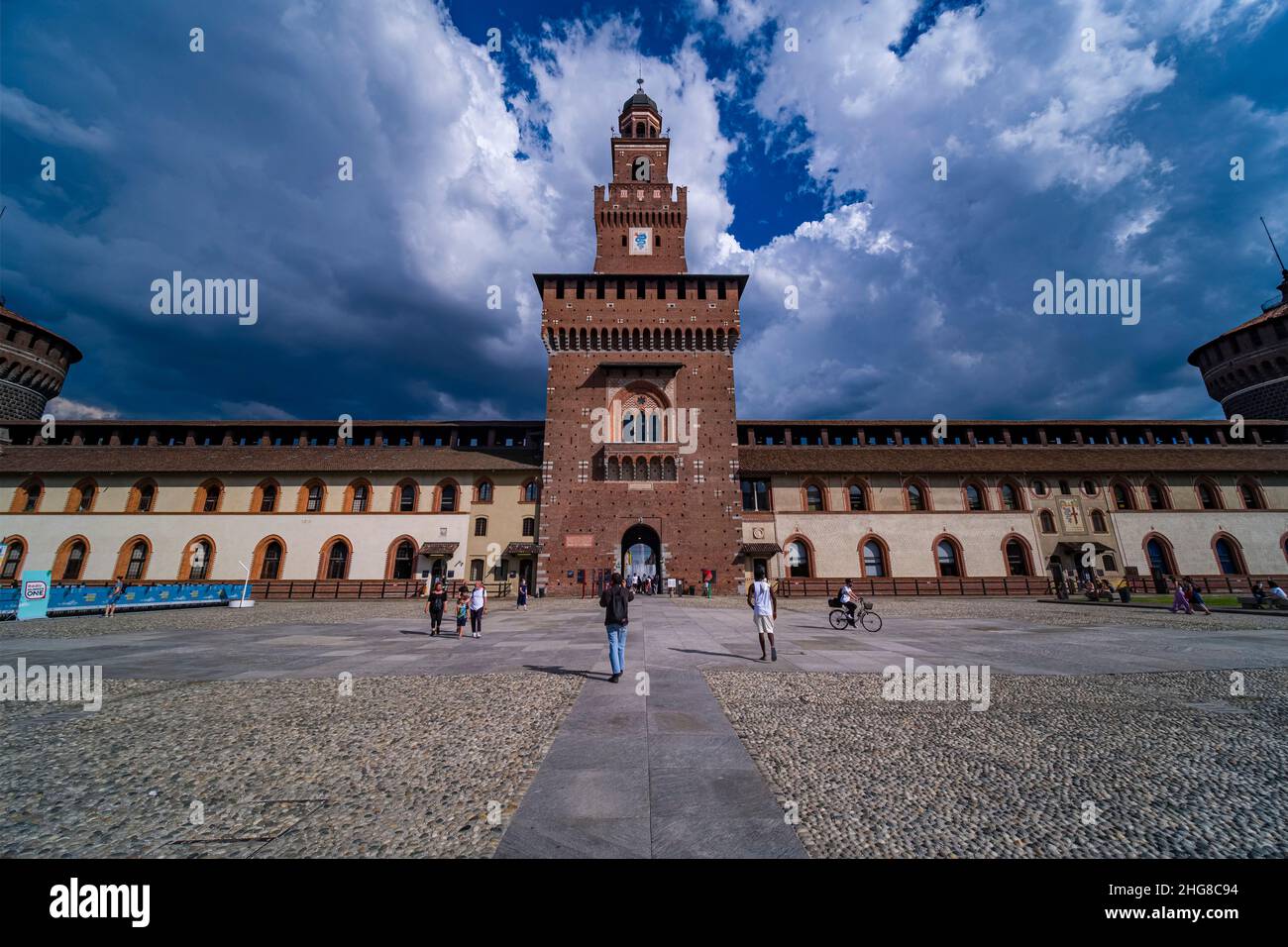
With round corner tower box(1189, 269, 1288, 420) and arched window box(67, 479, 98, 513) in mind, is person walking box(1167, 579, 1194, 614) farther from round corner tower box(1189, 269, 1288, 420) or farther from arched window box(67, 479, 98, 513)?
arched window box(67, 479, 98, 513)

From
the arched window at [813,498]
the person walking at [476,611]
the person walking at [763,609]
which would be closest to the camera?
the person walking at [763,609]

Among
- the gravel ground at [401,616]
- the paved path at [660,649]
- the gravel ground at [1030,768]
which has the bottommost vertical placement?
the gravel ground at [401,616]

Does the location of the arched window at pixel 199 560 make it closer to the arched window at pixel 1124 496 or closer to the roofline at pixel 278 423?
the roofline at pixel 278 423

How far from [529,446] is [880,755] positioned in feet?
106

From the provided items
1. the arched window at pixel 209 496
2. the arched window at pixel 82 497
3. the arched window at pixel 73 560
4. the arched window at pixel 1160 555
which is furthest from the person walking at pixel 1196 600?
the arched window at pixel 82 497

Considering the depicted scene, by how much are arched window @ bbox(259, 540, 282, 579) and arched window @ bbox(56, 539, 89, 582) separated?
36.8 ft

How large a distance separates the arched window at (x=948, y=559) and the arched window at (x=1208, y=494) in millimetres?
17734

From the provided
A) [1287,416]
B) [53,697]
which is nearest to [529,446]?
[53,697]

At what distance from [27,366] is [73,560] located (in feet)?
66.4

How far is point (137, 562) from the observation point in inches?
1166

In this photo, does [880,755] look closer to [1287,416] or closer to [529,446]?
[529,446]

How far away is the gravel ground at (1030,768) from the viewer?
2867 mm

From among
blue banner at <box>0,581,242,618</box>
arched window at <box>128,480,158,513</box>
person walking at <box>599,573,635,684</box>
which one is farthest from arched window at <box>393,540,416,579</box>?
person walking at <box>599,573,635,684</box>
